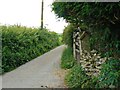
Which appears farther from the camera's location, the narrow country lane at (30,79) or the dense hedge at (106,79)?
the narrow country lane at (30,79)

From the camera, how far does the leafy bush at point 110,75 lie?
6.27 meters

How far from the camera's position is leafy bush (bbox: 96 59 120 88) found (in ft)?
20.6

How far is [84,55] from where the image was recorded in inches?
364

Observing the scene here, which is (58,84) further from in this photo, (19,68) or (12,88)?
(19,68)

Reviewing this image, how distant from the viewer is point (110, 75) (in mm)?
6367

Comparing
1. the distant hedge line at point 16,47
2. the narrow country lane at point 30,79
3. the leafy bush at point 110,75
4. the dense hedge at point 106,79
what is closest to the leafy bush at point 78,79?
the dense hedge at point 106,79

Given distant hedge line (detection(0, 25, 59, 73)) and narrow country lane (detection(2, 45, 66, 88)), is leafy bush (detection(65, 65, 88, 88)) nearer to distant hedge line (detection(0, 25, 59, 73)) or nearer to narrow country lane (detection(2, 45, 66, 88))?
narrow country lane (detection(2, 45, 66, 88))

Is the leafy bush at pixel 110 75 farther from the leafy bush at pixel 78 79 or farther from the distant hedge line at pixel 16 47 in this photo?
the distant hedge line at pixel 16 47

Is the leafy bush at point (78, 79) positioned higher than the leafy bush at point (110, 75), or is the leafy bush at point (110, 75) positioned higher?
the leafy bush at point (110, 75)

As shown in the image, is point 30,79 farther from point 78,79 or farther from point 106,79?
point 106,79

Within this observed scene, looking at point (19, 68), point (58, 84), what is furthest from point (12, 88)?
point (19, 68)

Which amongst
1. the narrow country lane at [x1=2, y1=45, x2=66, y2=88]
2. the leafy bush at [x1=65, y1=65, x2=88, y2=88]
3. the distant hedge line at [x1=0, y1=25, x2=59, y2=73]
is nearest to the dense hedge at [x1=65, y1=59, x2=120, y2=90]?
the leafy bush at [x1=65, y1=65, x2=88, y2=88]

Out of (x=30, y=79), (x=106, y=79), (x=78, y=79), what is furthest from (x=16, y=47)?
(x=106, y=79)

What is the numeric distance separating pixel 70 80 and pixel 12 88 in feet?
5.82
